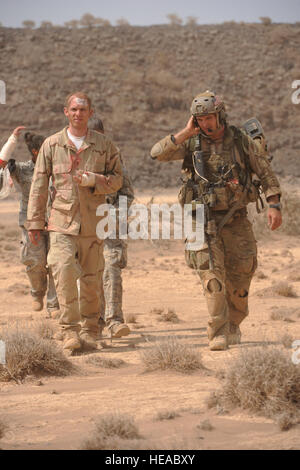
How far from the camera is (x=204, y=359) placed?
22.7ft

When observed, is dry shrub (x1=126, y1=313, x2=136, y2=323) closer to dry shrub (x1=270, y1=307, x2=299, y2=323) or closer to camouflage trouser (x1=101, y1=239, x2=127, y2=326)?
camouflage trouser (x1=101, y1=239, x2=127, y2=326)

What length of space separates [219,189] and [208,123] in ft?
2.07

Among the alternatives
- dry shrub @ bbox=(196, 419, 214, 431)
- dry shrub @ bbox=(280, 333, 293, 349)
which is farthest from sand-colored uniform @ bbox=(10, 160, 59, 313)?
dry shrub @ bbox=(196, 419, 214, 431)

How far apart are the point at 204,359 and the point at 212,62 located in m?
41.4

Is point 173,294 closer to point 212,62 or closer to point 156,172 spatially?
point 156,172

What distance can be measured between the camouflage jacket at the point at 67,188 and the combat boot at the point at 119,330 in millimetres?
1262

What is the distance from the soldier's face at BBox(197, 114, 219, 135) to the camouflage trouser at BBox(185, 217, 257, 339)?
2.98 feet

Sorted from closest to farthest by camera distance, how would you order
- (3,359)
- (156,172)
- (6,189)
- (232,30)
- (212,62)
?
(3,359)
(6,189)
(156,172)
(212,62)
(232,30)

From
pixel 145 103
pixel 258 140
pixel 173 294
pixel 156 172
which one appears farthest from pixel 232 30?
pixel 258 140

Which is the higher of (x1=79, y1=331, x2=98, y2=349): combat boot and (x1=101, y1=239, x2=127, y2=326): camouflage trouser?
(x1=101, y1=239, x2=127, y2=326): camouflage trouser

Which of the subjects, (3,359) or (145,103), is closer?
(3,359)

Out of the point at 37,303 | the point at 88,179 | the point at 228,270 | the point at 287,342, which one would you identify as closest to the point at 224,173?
the point at 228,270

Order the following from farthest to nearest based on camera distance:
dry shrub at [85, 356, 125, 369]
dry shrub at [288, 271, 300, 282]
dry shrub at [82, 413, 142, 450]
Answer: dry shrub at [288, 271, 300, 282] < dry shrub at [85, 356, 125, 369] < dry shrub at [82, 413, 142, 450]

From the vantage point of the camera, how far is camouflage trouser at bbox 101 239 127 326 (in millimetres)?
8477
